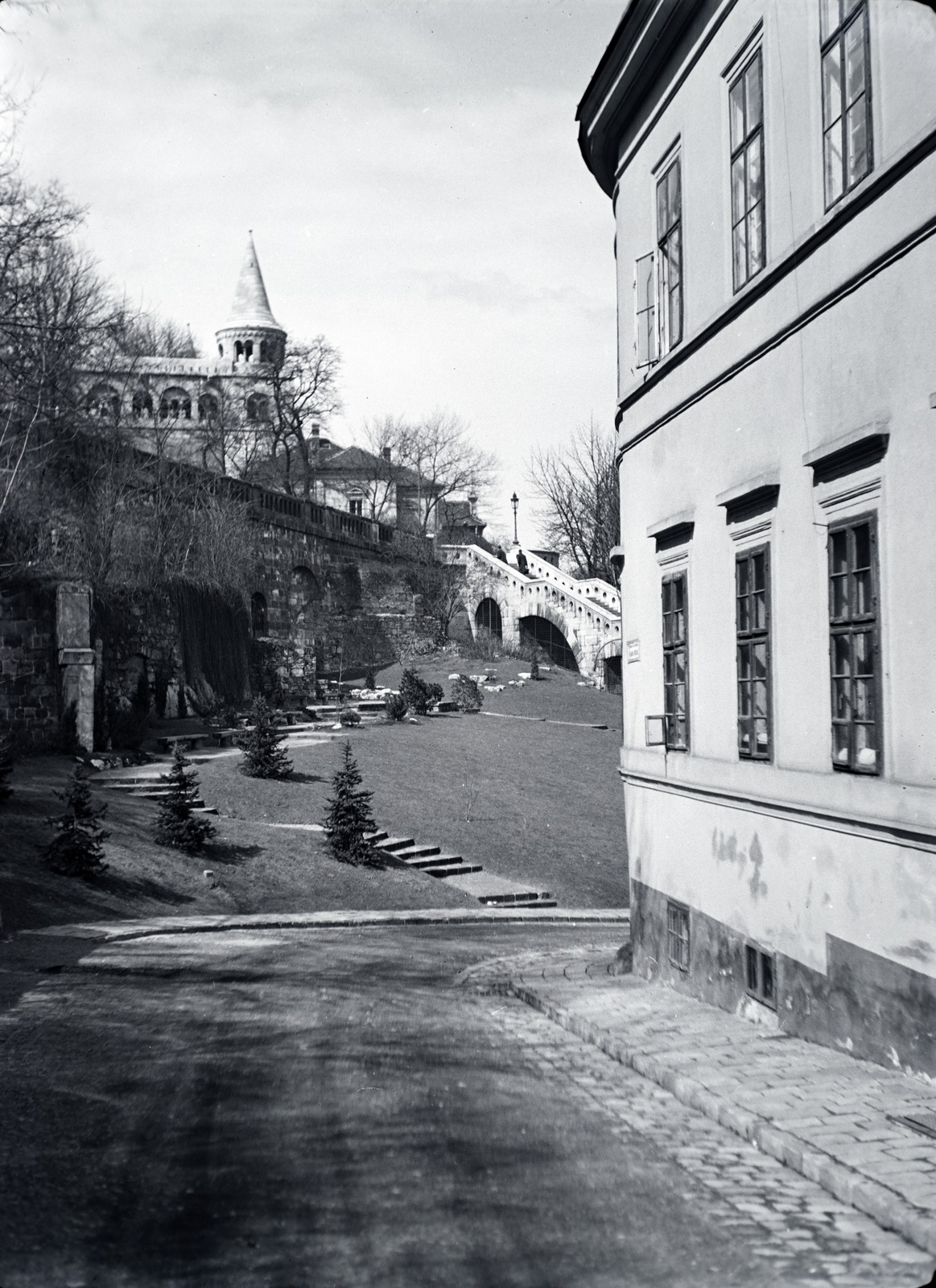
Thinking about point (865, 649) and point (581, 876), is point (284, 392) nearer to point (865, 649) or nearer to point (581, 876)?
point (581, 876)

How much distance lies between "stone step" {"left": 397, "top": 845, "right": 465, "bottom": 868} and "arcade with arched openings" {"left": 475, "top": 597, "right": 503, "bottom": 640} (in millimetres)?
35784

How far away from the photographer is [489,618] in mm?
59094

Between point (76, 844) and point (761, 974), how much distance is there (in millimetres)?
10851

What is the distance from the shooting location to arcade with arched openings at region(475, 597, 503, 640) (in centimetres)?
5875

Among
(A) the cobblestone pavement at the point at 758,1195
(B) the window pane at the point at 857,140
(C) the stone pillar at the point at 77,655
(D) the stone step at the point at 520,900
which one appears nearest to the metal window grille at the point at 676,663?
(A) the cobblestone pavement at the point at 758,1195

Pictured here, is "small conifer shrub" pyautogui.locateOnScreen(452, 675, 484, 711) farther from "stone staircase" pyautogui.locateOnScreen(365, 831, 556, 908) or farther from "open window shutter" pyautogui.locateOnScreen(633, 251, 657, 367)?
"open window shutter" pyautogui.locateOnScreen(633, 251, 657, 367)

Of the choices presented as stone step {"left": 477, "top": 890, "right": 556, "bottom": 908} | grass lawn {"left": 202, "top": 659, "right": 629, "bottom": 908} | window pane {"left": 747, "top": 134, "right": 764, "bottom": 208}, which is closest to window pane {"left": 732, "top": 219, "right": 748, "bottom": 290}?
window pane {"left": 747, "top": 134, "right": 764, "bottom": 208}

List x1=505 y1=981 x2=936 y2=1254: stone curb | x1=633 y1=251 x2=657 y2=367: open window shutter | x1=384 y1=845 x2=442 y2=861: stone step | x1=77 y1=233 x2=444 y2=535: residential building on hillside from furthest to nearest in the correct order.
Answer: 1. x1=77 y1=233 x2=444 y2=535: residential building on hillside
2. x1=384 y1=845 x2=442 y2=861: stone step
3. x1=633 y1=251 x2=657 y2=367: open window shutter
4. x1=505 y1=981 x2=936 y2=1254: stone curb

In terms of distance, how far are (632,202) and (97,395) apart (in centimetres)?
3181

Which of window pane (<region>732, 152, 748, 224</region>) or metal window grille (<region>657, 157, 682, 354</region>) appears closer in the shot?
window pane (<region>732, 152, 748, 224</region>)

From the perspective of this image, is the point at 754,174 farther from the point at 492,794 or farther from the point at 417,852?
the point at 492,794

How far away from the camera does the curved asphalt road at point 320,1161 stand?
4930 millimetres

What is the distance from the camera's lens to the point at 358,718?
37.2m

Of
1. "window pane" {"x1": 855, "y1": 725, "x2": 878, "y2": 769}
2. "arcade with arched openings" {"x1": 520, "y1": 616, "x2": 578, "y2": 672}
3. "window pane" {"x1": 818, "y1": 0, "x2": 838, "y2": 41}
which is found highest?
"window pane" {"x1": 818, "y1": 0, "x2": 838, "y2": 41}
